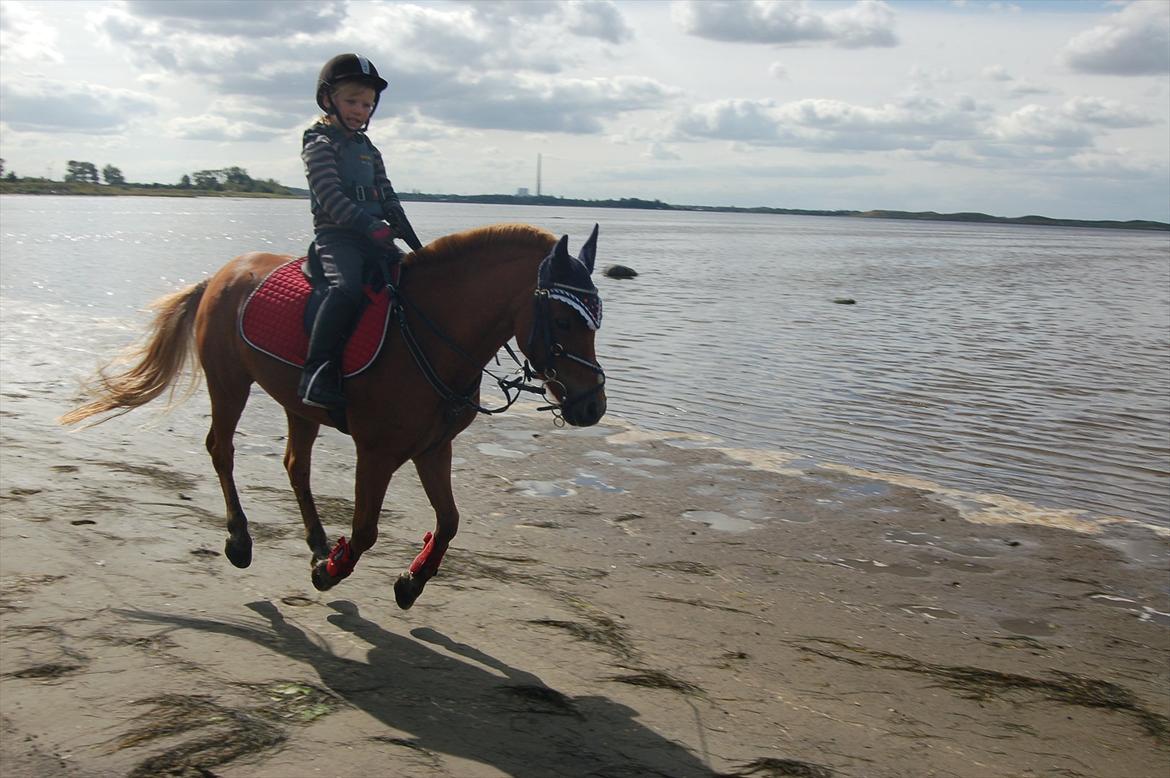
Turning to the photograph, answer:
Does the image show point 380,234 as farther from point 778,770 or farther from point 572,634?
point 778,770

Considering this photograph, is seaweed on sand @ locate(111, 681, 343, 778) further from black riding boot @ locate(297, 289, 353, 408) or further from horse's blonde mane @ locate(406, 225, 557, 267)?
horse's blonde mane @ locate(406, 225, 557, 267)

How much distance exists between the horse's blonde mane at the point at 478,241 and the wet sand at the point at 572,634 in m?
2.20

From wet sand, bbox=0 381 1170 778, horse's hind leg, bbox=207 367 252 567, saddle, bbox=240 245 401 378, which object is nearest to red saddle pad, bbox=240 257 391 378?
saddle, bbox=240 245 401 378

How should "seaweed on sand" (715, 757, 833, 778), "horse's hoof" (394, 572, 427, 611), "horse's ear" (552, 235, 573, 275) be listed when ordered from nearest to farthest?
"seaweed on sand" (715, 757, 833, 778), "horse's ear" (552, 235, 573, 275), "horse's hoof" (394, 572, 427, 611)

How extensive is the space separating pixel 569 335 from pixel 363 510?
1806 millimetres

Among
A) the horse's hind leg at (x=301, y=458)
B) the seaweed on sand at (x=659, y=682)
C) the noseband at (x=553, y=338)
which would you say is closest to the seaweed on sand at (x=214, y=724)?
the seaweed on sand at (x=659, y=682)

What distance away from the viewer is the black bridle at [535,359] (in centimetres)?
523

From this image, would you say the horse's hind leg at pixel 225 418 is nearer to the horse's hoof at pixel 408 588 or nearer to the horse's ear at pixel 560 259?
the horse's hoof at pixel 408 588

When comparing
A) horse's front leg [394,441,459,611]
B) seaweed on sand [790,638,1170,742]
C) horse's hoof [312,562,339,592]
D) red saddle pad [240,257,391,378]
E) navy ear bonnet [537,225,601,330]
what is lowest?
seaweed on sand [790,638,1170,742]

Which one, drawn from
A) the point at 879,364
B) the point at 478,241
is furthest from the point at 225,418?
the point at 879,364

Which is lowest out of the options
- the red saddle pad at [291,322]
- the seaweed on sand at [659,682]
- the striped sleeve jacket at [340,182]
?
the seaweed on sand at [659,682]

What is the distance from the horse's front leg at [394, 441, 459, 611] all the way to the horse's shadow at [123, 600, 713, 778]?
0.26m

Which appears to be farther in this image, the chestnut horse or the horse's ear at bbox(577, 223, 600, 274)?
the horse's ear at bbox(577, 223, 600, 274)

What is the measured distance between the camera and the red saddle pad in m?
5.87
